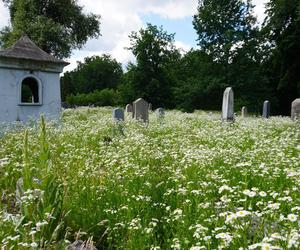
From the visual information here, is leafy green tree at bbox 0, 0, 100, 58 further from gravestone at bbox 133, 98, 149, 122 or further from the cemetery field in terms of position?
the cemetery field

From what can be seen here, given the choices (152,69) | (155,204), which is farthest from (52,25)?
(155,204)

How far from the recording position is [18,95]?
1653 cm

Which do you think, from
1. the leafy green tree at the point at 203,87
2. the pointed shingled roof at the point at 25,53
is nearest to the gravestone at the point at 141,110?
the pointed shingled roof at the point at 25,53

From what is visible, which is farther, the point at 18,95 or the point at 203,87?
the point at 203,87

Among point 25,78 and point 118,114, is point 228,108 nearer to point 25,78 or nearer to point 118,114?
point 118,114

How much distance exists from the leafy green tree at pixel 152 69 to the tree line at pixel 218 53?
135 millimetres

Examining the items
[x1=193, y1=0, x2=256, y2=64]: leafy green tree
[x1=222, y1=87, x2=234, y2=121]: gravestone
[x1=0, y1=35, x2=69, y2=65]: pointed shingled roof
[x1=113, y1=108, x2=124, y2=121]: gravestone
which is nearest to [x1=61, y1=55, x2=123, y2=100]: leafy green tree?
[x1=193, y1=0, x2=256, y2=64]: leafy green tree

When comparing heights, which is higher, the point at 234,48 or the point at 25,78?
the point at 234,48

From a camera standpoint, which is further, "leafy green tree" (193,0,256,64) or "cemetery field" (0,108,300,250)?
"leafy green tree" (193,0,256,64)

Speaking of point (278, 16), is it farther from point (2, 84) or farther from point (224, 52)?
point (2, 84)

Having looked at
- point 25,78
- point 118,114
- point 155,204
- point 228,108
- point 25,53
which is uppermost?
point 25,53

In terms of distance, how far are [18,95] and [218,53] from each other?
31.6 metres

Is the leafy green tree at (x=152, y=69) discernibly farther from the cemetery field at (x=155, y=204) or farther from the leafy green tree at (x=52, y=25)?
the cemetery field at (x=155, y=204)

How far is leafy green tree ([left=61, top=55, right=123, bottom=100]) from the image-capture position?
3824 inches
